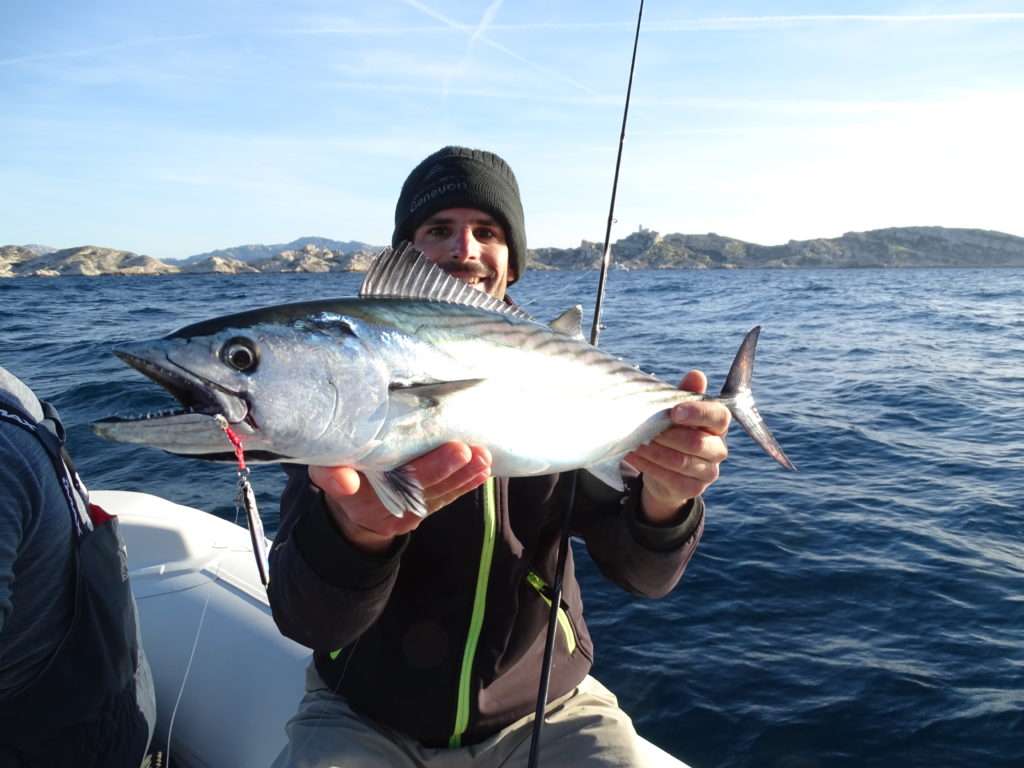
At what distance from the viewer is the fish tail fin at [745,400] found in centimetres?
316

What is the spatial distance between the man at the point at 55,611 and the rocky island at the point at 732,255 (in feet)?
385

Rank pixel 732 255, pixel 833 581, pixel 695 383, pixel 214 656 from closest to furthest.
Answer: pixel 695 383 < pixel 214 656 < pixel 833 581 < pixel 732 255

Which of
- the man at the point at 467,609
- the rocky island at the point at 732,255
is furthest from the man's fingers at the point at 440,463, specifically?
the rocky island at the point at 732,255

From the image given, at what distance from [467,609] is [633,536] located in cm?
83

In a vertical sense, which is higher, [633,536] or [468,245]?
A: [468,245]

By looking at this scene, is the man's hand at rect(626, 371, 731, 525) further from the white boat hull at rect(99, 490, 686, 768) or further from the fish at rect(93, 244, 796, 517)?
the white boat hull at rect(99, 490, 686, 768)

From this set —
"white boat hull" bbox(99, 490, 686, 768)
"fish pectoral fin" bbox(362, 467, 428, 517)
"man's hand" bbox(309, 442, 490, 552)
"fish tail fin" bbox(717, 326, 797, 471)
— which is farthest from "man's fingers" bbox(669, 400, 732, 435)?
"white boat hull" bbox(99, 490, 686, 768)

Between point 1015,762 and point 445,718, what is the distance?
419cm

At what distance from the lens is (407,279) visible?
2480 millimetres

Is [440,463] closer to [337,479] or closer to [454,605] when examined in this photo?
[337,479]

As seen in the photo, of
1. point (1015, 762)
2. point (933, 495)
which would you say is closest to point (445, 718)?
point (1015, 762)

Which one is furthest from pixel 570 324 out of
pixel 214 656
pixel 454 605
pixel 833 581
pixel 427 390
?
pixel 833 581

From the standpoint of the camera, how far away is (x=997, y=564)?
7.05 metres

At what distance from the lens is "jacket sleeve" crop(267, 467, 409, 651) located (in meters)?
2.56
